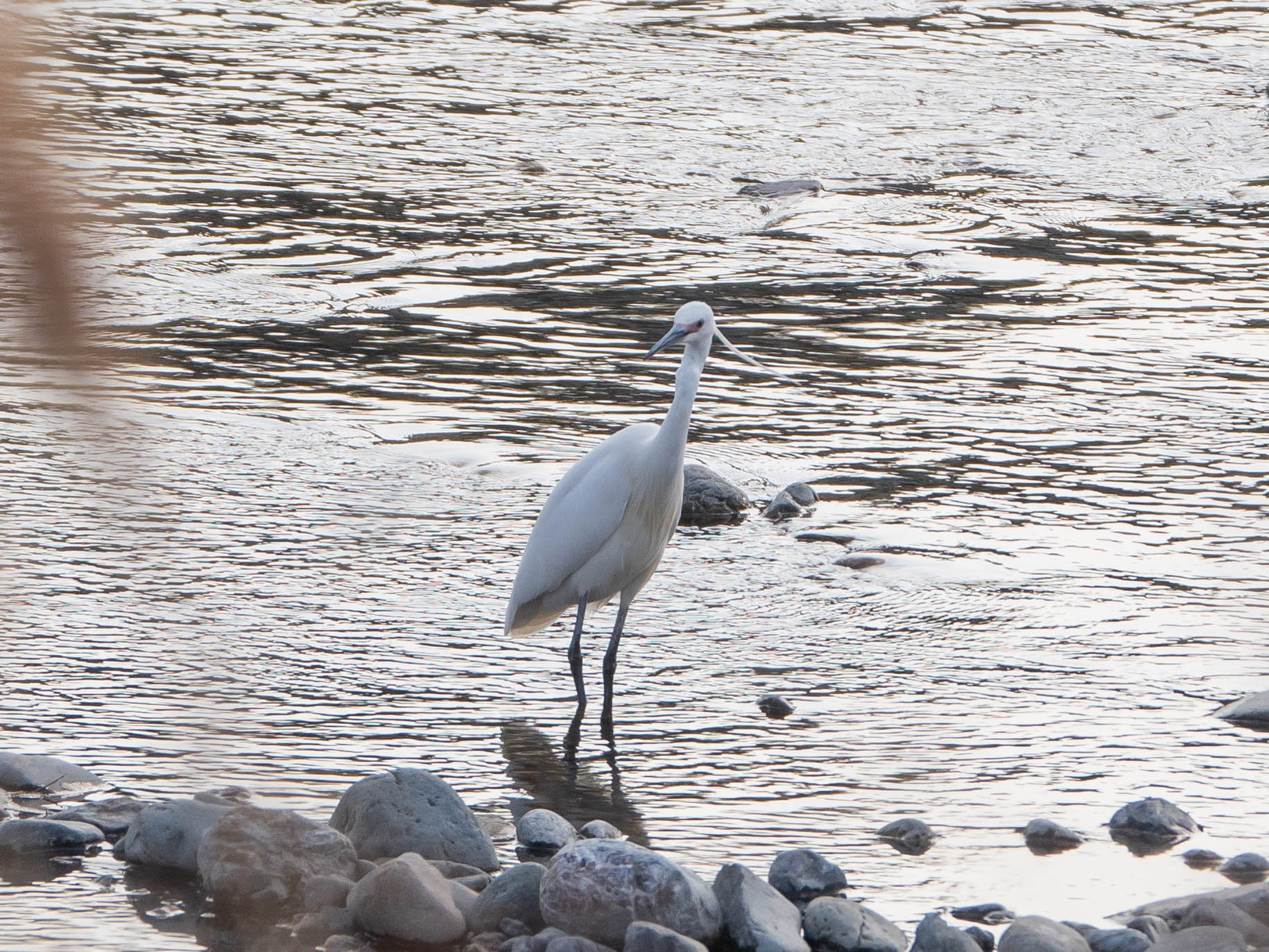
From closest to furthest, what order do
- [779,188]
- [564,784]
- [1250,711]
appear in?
[564,784] < [1250,711] < [779,188]

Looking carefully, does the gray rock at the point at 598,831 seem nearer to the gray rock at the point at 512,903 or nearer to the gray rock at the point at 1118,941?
the gray rock at the point at 512,903

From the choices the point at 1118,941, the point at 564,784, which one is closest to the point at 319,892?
the point at 564,784

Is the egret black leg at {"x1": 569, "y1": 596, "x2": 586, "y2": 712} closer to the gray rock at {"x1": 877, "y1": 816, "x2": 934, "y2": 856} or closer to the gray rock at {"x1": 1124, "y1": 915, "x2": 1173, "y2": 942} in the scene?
the gray rock at {"x1": 877, "y1": 816, "x2": 934, "y2": 856}

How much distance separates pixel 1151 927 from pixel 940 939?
0.51 meters

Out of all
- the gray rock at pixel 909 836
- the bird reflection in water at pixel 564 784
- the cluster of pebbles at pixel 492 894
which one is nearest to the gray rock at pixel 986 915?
the cluster of pebbles at pixel 492 894

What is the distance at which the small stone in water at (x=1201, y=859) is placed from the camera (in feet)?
13.9

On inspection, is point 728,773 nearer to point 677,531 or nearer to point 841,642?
point 841,642

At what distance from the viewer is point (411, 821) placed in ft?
A: 13.5

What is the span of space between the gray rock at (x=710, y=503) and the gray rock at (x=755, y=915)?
323 cm

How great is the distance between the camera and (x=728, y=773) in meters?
4.86

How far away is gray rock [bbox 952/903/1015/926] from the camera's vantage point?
3.95 m

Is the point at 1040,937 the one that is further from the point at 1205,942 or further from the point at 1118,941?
the point at 1205,942

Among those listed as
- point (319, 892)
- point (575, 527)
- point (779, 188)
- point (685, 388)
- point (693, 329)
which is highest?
point (693, 329)

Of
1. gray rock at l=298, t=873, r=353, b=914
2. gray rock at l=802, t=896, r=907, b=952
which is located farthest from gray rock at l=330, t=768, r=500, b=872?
gray rock at l=802, t=896, r=907, b=952
